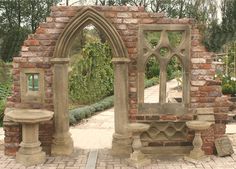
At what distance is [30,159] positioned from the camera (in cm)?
681

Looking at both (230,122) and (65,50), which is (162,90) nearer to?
(65,50)

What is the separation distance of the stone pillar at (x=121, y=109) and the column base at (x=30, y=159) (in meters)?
1.40

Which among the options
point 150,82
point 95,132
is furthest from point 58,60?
point 150,82

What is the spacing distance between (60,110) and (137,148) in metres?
1.67

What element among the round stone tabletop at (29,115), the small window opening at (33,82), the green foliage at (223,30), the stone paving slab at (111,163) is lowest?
the stone paving slab at (111,163)

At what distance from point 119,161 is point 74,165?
0.85 m

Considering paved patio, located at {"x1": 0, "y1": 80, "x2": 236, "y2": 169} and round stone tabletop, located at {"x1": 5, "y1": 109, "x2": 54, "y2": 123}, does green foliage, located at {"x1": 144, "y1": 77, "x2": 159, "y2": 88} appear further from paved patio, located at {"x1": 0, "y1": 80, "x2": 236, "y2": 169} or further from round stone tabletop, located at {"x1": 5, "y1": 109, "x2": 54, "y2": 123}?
round stone tabletop, located at {"x1": 5, "y1": 109, "x2": 54, "y2": 123}

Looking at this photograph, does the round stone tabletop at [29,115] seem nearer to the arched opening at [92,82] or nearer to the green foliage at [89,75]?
the arched opening at [92,82]

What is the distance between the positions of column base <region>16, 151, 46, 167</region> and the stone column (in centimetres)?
44

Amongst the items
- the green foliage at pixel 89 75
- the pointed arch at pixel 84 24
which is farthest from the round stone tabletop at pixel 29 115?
the green foliage at pixel 89 75

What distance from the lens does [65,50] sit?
717 centimetres

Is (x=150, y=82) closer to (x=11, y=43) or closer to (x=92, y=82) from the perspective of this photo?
(x=92, y=82)

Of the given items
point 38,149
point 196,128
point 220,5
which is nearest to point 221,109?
point 196,128

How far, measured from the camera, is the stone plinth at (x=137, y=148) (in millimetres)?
6734
